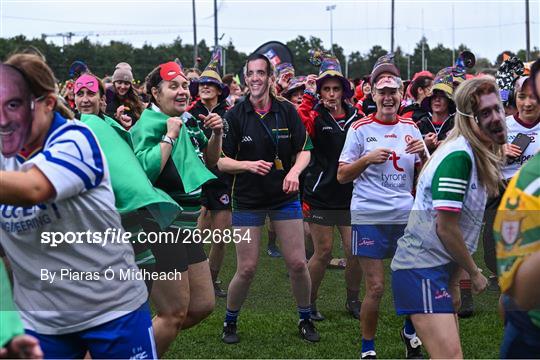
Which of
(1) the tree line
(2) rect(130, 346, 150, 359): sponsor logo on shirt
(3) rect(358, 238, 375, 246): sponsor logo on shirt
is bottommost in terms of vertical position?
(2) rect(130, 346, 150, 359): sponsor logo on shirt

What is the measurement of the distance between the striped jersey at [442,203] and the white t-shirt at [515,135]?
9.93 ft

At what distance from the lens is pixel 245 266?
642 cm

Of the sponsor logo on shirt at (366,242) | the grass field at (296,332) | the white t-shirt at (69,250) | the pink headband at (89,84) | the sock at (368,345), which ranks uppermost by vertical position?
the pink headband at (89,84)

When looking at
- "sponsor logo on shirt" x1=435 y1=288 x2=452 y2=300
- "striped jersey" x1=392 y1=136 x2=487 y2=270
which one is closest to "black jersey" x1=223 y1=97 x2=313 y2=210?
"striped jersey" x1=392 y1=136 x2=487 y2=270

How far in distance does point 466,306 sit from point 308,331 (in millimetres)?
1627

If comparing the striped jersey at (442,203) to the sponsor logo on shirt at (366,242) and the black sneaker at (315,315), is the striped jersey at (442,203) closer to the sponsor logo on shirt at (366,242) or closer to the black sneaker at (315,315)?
the sponsor logo on shirt at (366,242)

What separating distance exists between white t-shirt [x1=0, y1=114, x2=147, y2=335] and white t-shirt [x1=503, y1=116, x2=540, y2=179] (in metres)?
4.53

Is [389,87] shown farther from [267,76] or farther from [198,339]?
[198,339]

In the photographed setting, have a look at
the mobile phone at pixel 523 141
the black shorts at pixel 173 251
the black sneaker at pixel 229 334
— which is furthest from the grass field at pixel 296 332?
the mobile phone at pixel 523 141

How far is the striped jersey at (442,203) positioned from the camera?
3844 mm

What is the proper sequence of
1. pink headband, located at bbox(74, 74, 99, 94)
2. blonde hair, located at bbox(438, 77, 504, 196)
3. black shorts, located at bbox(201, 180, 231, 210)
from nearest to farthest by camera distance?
blonde hair, located at bbox(438, 77, 504, 196), pink headband, located at bbox(74, 74, 99, 94), black shorts, located at bbox(201, 180, 231, 210)

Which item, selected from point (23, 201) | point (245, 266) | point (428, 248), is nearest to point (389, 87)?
point (245, 266)

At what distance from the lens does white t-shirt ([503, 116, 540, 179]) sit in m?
6.95

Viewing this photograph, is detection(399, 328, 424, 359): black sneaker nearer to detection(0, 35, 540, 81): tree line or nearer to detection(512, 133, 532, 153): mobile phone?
detection(512, 133, 532, 153): mobile phone
